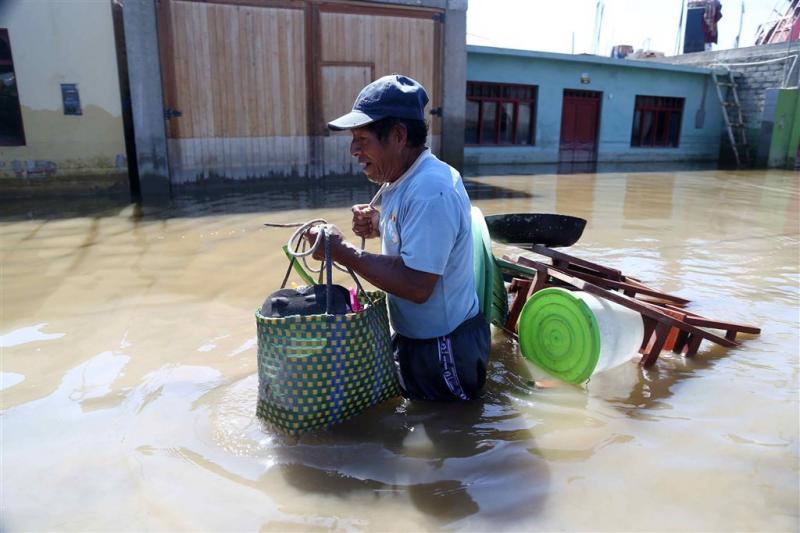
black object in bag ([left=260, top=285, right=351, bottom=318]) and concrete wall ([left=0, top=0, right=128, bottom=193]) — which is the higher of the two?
concrete wall ([left=0, top=0, right=128, bottom=193])

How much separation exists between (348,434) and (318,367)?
1.69 ft

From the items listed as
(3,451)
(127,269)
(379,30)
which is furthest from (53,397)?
(379,30)

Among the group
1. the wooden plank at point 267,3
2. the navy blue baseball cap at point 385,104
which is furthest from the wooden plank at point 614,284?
the wooden plank at point 267,3

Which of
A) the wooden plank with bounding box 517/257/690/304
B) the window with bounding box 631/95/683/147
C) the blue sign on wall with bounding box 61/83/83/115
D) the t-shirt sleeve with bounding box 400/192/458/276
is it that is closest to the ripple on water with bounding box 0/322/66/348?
the t-shirt sleeve with bounding box 400/192/458/276

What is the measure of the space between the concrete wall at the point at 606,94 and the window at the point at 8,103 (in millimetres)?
10195

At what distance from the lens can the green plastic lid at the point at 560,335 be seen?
2982mm

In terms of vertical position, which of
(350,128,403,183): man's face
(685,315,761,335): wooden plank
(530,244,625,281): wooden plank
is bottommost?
(685,315,761,335): wooden plank

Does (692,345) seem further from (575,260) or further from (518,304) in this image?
(518,304)

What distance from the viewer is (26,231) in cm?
680

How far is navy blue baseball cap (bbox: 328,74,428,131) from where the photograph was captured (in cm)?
233

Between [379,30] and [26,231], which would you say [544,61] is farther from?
[26,231]

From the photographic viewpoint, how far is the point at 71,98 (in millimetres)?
9641

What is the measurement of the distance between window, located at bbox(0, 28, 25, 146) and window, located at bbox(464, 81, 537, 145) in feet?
34.9

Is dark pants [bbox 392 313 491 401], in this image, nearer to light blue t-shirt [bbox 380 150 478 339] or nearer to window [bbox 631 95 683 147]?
light blue t-shirt [bbox 380 150 478 339]
